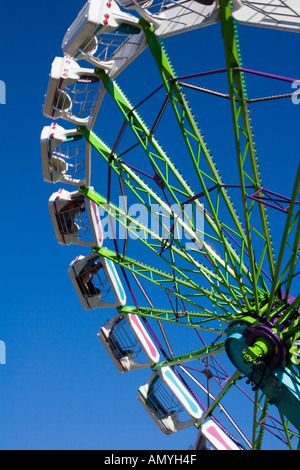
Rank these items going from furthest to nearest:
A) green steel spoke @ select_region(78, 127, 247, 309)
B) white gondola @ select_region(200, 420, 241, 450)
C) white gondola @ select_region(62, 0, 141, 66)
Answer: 1. white gondola @ select_region(200, 420, 241, 450)
2. green steel spoke @ select_region(78, 127, 247, 309)
3. white gondola @ select_region(62, 0, 141, 66)

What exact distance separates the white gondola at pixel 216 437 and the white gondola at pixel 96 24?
16919mm

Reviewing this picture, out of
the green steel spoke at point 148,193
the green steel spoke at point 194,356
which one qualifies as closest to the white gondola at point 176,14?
the green steel spoke at point 148,193

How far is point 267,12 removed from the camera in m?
14.1

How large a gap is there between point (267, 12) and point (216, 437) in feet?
60.1

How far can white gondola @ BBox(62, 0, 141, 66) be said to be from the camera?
1759cm

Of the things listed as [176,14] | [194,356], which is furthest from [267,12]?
[194,356]

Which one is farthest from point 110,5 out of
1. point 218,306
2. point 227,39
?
point 218,306

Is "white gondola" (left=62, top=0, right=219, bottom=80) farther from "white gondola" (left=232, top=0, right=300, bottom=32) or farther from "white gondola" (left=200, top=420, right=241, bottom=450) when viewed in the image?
"white gondola" (left=200, top=420, right=241, bottom=450)

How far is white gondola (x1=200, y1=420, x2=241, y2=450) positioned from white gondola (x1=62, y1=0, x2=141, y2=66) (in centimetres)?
1692

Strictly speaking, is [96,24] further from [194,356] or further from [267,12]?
[194,356]

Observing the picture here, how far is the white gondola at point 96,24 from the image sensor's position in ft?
57.7

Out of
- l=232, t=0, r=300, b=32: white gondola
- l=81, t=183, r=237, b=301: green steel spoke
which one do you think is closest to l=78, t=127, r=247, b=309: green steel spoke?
l=81, t=183, r=237, b=301: green steel spoke

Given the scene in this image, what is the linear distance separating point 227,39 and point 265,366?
11151mm

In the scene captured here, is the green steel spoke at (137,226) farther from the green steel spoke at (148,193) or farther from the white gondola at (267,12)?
the white gondola at (267,12)
